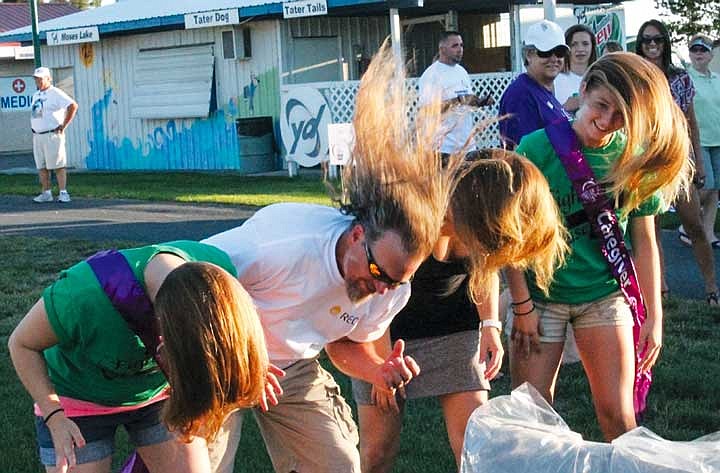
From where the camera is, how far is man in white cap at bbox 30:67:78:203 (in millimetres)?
17812

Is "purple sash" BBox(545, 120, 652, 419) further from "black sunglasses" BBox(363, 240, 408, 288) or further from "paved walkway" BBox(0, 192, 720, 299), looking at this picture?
"paved walkway" BBox(0, 192, 720, 299)

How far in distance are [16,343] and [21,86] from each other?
1286 inches

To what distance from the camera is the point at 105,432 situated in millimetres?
3918

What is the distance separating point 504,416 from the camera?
3104mm

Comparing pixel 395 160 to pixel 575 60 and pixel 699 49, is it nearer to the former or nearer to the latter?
pixel 575 60

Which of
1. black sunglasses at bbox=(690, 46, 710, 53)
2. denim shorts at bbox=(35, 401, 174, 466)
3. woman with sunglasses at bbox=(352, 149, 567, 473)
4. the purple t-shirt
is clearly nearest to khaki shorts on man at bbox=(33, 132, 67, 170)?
black sunglasses at bbox=(690, 46, 710, 53)

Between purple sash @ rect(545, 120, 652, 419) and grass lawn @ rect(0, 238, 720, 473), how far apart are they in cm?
129

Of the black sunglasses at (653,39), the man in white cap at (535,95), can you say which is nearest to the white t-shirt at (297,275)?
the man in white cap at (535,95)

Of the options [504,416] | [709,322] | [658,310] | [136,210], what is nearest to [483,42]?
[136,210]

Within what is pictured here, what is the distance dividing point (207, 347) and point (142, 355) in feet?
2.18

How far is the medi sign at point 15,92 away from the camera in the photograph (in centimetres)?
3472

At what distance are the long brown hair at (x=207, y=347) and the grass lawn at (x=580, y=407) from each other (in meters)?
2.43

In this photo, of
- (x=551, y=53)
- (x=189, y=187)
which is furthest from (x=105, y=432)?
(x=189, y=187)

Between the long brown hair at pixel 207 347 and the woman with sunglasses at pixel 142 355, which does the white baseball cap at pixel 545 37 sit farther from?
the long brown hair at pixel 207 347
